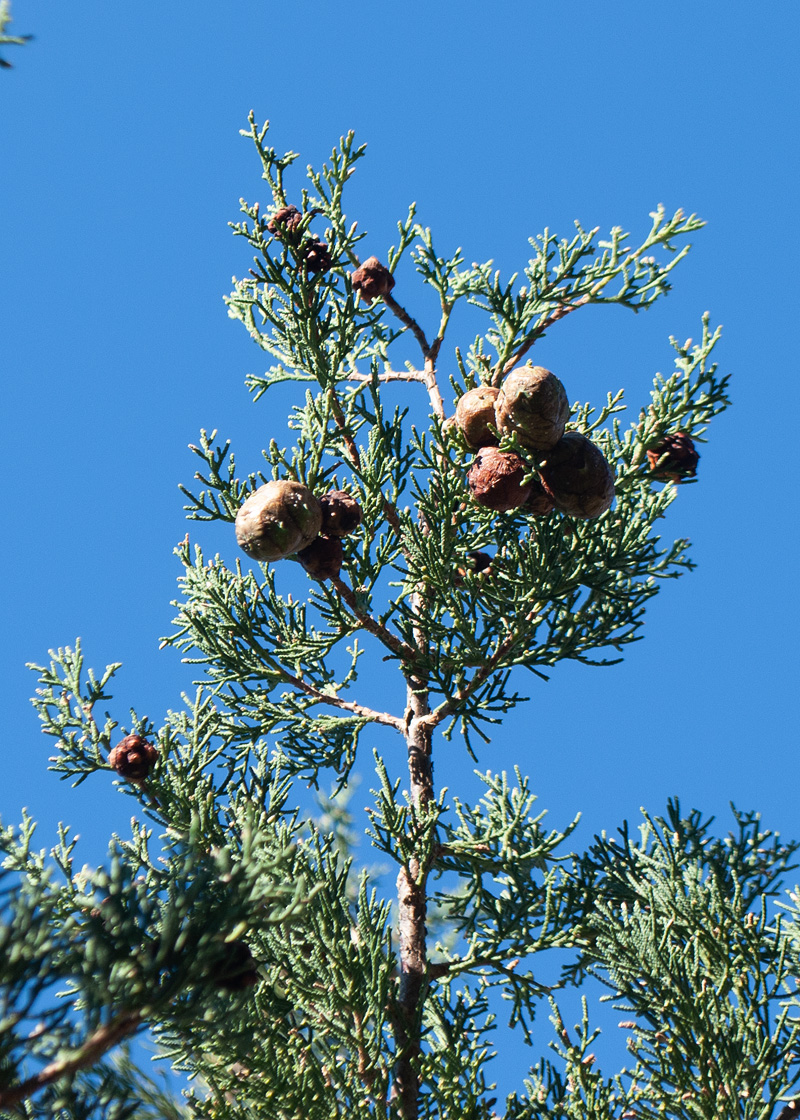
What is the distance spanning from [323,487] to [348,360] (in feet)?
3.64

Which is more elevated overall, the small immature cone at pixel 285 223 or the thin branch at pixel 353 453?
the small immature cone at pixel 285 223

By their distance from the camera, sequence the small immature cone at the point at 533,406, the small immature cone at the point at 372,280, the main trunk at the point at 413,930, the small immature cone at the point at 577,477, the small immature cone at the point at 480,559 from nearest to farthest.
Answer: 1. the small immature cone at the point at 533,406
2. the small immature cone at the point at 577,477
3. the main trunk at the point at 413,930
4. the small immature cone at the point at 480,559
5. the small immature cone at the point at 372,280

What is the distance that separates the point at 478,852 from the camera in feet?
16.2

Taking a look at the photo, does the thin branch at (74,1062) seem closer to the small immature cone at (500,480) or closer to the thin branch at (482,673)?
the small immature cone at (500,480)

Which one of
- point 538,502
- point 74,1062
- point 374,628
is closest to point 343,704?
point 374,628

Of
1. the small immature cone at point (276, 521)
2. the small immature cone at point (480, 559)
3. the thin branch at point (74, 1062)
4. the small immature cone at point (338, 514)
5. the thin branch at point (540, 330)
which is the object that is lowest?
the thin branch at point (74, 1062)

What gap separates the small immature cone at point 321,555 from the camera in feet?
14.5

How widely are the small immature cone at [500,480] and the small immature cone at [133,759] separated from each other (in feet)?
6.26

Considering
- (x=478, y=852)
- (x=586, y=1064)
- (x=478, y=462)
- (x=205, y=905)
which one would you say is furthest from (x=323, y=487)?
(x=586, y=1064)

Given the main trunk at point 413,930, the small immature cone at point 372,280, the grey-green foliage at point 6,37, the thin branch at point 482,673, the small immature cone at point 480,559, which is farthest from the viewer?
the small immature cone at point 372,280

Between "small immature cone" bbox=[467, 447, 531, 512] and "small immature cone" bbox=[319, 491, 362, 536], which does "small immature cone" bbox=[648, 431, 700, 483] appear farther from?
"small immature cone" bbox=[319, 491, 362, 536]

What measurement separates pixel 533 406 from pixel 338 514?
0.93m

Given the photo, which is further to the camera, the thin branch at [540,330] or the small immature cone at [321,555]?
the thin branch at [540,330]

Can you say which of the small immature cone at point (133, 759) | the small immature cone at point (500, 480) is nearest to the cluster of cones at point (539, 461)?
the small immature cone at point (500, 480)
